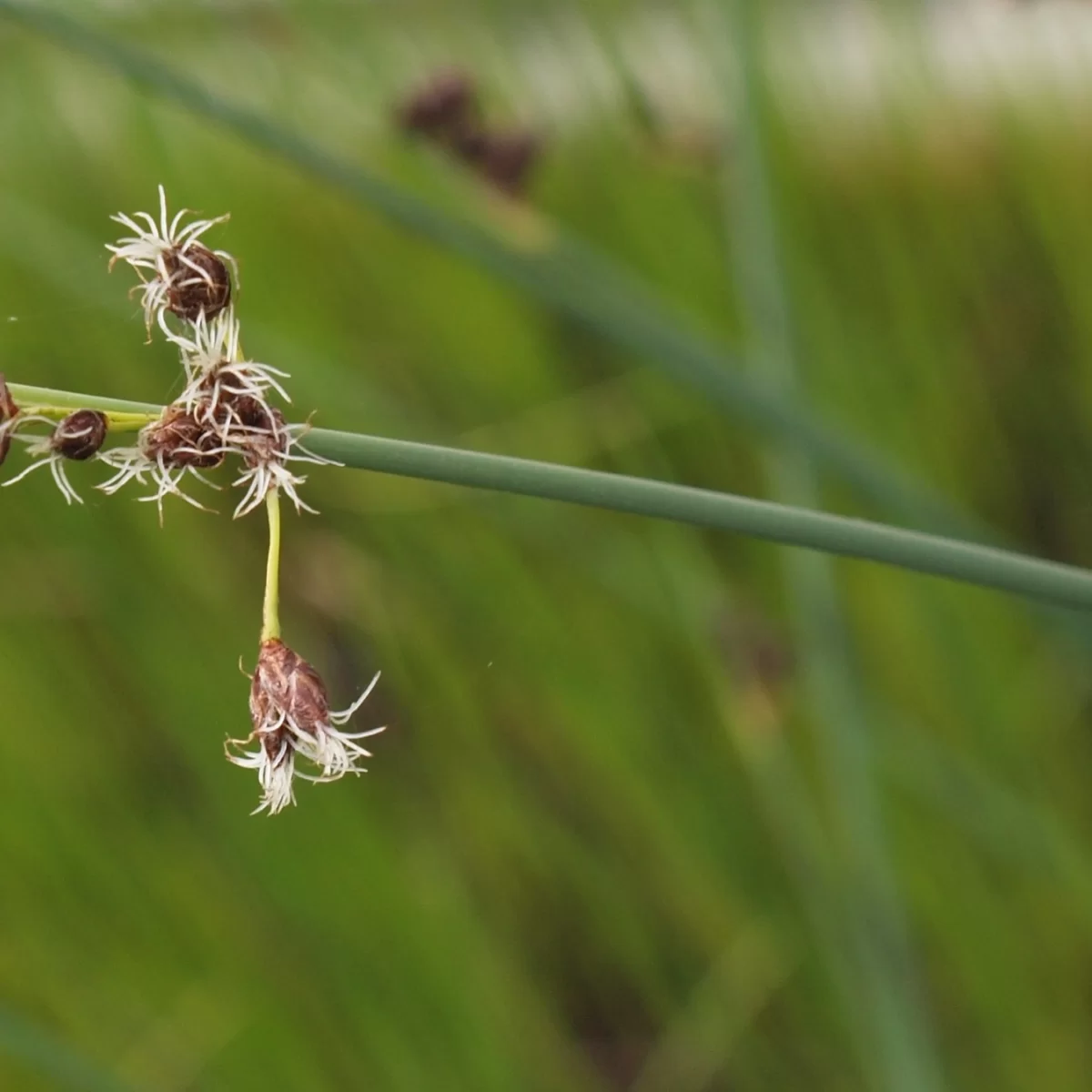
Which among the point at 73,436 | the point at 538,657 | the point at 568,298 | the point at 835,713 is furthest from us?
the point at 538,657

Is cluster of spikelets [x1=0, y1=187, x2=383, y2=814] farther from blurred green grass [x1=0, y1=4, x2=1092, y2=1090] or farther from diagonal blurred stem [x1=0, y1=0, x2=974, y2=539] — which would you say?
blurred green grass [x1=0, y1=4, x2=1092, y2=1090]

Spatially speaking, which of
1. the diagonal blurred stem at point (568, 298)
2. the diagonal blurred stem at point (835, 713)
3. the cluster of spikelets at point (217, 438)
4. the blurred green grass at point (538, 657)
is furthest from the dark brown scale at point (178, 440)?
the blurred green grass at point (538, 657)

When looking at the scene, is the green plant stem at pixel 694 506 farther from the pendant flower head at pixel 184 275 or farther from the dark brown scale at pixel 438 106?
the dark brown scale at pixel 438 106

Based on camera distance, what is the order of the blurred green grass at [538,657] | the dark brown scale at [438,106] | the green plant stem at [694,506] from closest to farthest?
the green plant stem at [694,506] < the dark brown scale at [438,106] < the blurred green grass at [538,657]

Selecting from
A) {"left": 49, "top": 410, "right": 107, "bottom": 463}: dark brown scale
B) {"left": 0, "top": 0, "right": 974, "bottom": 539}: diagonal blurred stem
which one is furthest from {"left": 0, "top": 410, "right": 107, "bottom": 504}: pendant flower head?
{"left": 0, "top": 0, "right": 974, "bottom": 539}: diagonal blurred stem

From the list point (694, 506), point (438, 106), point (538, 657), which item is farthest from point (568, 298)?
point (538, 657)

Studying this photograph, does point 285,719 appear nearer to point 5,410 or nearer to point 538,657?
point 5,410

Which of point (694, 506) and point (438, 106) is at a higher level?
point (438, 106)

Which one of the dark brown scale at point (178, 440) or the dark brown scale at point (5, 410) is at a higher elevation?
the dark brown scale at point (178, 440)
